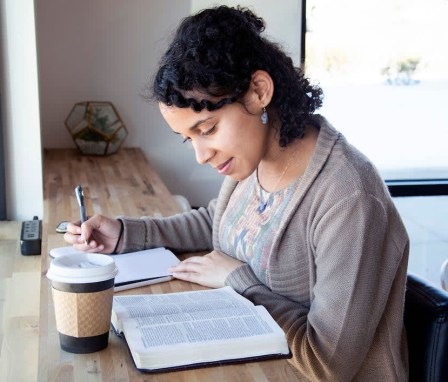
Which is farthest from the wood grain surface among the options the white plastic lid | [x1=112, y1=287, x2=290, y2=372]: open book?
the white plastic lid

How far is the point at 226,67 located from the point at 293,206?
0.29 metres

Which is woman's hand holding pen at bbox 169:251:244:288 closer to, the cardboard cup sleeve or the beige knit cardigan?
the beige knit cardigan

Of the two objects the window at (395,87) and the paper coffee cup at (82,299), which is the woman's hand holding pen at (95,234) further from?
the window at (395,87)

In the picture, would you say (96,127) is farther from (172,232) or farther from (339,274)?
(339,274)

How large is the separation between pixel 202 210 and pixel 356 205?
2.09ft

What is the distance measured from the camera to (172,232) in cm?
187

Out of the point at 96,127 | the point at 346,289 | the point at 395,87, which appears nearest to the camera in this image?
the point at 346,289

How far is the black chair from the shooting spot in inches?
55.1

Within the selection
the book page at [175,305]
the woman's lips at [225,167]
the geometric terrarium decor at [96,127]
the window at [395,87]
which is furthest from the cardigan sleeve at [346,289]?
the window at [395,87]

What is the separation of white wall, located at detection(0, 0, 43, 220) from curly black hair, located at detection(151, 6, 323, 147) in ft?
3.65

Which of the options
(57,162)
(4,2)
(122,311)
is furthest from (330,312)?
(57,162)

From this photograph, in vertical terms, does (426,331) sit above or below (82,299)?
below

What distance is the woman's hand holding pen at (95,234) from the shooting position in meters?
1.76

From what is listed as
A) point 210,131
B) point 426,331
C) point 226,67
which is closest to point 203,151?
point 210,131
